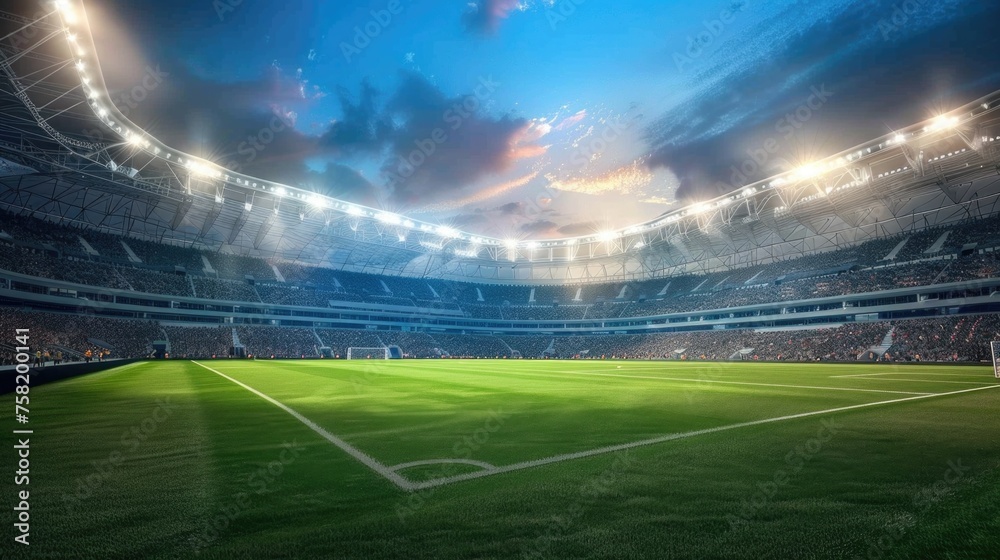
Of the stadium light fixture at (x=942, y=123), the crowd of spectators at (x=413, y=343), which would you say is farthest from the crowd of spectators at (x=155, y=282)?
the stadium light fixture at (x=942, y=123)

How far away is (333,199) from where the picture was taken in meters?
54.1

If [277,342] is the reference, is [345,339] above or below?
below

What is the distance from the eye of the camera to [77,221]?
5081 cm

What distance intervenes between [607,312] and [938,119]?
51.7 m

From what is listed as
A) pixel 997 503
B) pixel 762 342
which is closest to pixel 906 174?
pixel 762 342

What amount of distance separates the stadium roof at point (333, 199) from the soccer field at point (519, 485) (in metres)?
27.6

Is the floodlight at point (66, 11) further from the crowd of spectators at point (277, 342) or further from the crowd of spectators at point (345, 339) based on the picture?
the crowd of spectators at point (345, 339)

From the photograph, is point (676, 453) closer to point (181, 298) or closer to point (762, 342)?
point (762, 342)

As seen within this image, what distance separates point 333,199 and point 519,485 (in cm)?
5460

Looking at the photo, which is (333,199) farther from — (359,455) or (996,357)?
(996,357)

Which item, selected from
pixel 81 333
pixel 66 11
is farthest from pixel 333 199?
pixel 66 11

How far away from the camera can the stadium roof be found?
28.6 m

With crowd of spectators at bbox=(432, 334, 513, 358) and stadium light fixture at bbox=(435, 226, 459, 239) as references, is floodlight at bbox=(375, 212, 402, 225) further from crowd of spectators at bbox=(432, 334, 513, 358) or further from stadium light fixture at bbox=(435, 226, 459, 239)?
crowd of spectators at bbox=(432, 334, 513, 358)

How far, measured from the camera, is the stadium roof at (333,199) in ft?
94.0
